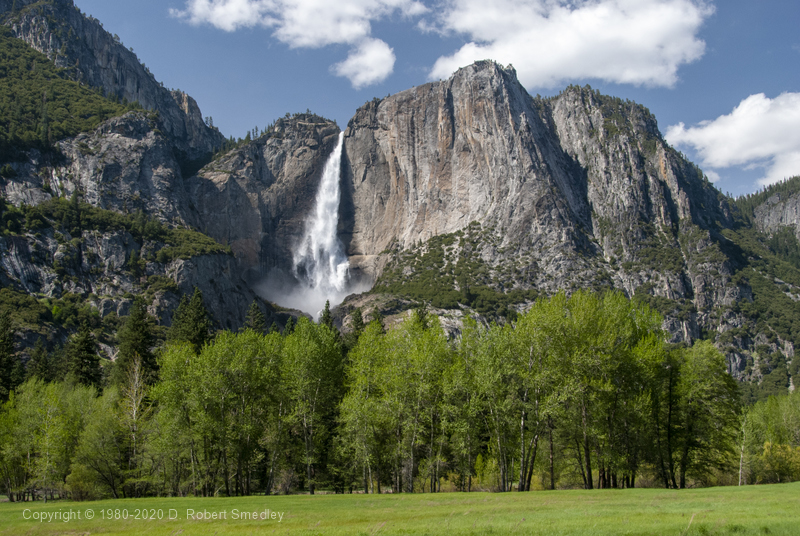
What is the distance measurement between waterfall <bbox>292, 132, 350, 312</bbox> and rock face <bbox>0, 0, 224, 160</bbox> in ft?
181

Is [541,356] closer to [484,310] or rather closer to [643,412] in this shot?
[643,412]

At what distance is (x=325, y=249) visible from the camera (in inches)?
6393

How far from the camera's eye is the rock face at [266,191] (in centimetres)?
15462

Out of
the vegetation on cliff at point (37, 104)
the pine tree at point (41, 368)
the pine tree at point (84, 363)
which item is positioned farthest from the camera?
the vegetation on cliff at point (37, 104)

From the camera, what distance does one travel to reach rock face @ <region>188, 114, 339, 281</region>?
155 meters

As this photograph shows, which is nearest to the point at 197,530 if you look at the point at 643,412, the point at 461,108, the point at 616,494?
the point at 616,494

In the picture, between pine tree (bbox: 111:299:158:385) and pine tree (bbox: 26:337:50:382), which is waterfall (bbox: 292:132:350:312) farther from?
pine tree (bbox: 111:299:158:385)

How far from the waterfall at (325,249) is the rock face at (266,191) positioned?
2.49m

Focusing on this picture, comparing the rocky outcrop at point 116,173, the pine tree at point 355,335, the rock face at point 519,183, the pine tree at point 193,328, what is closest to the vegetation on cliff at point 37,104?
the rocky outcrop at point 116,173

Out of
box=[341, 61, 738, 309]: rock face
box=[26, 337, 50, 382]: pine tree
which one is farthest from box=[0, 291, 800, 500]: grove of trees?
box=[341, 61, 738, 309]: rock face

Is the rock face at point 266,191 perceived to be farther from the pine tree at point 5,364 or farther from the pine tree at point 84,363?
the pine tree at point 84,363

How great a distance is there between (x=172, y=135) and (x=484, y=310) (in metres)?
138

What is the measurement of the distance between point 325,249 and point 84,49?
118 metres

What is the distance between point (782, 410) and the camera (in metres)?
62.6
